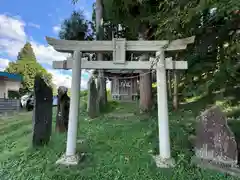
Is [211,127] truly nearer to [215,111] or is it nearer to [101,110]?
[215,111]

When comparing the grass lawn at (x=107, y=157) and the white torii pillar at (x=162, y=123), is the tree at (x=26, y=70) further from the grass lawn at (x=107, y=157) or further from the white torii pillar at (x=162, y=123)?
the white torii pillar at (x=162, y=123)

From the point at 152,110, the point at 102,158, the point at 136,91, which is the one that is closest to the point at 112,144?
the point at 102,158

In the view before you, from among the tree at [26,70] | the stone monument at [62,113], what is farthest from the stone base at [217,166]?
the tree at [26,70]

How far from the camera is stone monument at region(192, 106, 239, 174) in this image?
12.8 feet

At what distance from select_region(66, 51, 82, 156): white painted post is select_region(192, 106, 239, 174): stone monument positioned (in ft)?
8.06

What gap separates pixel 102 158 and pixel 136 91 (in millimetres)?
13541

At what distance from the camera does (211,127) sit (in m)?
4.10

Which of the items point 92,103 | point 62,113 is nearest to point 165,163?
point 62,113

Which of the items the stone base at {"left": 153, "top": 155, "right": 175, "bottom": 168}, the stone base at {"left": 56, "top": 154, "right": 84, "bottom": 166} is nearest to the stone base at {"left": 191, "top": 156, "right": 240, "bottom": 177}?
the stone base at {"left": 153, "top": 155, "right": 175, "bottom": 168}

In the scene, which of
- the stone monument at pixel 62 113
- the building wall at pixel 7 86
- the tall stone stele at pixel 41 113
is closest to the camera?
the tall stone stele at pixel 41 113

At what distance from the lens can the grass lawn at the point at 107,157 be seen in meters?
3.91

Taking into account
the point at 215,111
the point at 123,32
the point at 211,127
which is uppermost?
the point at 123,32

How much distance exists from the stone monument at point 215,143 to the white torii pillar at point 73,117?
2.43 meters

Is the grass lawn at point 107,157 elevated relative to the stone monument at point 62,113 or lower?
lower
